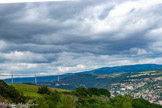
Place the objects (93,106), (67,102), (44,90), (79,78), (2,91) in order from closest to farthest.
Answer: (67,102), (2,91), (93,106), (44,90), (79,78)

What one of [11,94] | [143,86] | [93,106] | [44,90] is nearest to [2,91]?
[11,94]

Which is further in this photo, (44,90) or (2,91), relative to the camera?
(44,90)

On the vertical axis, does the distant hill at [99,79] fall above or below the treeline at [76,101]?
below

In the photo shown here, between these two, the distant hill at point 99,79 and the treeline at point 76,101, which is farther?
the distant hill at point 99,79

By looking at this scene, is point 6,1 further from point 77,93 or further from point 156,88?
point 156,88

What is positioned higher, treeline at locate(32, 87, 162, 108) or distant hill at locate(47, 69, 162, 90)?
treeline at locate(32, 87, 162, 108)

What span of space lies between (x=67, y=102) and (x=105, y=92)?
87.8 feet

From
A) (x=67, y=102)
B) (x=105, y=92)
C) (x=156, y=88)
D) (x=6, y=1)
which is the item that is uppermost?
(x=6, y=1)

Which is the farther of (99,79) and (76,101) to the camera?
(99,79)

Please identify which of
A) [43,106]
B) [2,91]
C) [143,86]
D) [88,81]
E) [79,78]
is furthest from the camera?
[79,78]

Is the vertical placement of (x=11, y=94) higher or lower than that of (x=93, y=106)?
higher

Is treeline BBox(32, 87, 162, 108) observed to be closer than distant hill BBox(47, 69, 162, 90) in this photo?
Yes

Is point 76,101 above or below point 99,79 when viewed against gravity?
above

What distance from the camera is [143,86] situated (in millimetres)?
117938
